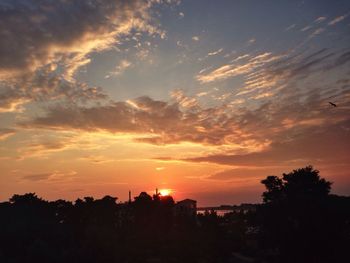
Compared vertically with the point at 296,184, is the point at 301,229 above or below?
below

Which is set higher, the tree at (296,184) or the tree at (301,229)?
the tree at (296,184)

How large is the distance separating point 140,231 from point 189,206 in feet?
115

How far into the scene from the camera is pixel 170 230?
45.6 m

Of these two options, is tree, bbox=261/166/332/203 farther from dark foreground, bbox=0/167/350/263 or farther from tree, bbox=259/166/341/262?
tree, bbox=259/166/341/262

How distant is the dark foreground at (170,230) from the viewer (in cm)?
3139

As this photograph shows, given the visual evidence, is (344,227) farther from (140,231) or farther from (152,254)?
(140,231)

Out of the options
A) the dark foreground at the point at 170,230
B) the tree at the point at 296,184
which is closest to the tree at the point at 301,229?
the dark foreground at the point at 170,230

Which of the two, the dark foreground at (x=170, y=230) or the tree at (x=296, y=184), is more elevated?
the tree at (x=296, y=184)

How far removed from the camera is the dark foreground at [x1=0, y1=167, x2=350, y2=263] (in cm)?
3139

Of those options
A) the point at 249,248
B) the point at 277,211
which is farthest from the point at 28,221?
the point at 277,211

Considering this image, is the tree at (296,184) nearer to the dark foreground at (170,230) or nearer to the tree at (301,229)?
the dark foreground at (170,230)

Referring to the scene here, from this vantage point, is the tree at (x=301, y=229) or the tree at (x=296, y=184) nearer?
the tree at (x=301, y=229)

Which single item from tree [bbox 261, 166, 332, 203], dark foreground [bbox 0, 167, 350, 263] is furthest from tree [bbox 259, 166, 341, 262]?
tree [bbox 261, 166, 332, 203]

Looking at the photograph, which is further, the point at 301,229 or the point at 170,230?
the point at 170,230
